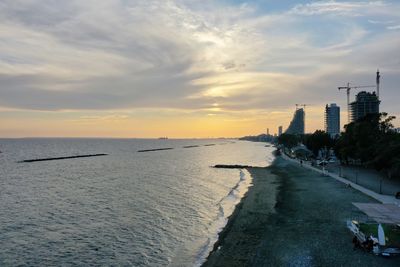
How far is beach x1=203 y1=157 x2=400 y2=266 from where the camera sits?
80.4ft

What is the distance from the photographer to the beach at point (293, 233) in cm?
2450

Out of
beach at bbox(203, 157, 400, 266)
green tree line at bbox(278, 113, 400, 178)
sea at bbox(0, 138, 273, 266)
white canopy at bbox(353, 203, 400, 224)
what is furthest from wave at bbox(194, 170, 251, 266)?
green tree line at bbox(278, 113, 400, 178)

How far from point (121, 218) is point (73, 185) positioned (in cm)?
3164

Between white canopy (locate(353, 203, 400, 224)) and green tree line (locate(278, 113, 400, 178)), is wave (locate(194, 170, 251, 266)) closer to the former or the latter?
white canopy (locate(353, 203, 400, 224))

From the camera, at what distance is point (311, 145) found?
418ft

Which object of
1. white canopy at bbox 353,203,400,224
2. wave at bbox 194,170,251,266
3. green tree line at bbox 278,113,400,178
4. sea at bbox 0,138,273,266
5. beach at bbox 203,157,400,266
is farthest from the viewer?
green tree line at bbox 278,113,400,178

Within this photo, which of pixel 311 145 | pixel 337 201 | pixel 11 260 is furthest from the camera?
pixel 311 145

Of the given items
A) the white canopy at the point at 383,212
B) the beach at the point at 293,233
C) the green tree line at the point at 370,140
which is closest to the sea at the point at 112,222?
the beach at the point at 293,233

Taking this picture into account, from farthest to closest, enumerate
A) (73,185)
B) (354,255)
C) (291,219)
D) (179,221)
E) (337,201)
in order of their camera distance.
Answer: (73,185)
(337,201)
(179,221)
(291,219)
(354,255)

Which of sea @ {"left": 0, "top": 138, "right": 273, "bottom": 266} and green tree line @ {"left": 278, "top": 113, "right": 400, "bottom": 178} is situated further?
green tree line @ {"left": 278, "top": 113, "right": 400, "bottom": 178}

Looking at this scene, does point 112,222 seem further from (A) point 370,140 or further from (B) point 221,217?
(A) point 370,140

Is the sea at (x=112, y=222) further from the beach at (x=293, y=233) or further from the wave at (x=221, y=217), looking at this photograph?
the beach at (x=293, y=233)

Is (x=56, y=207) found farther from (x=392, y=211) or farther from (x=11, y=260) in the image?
(x=392, y=211)

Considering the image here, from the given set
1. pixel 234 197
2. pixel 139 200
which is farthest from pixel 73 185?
pixel 234 197
